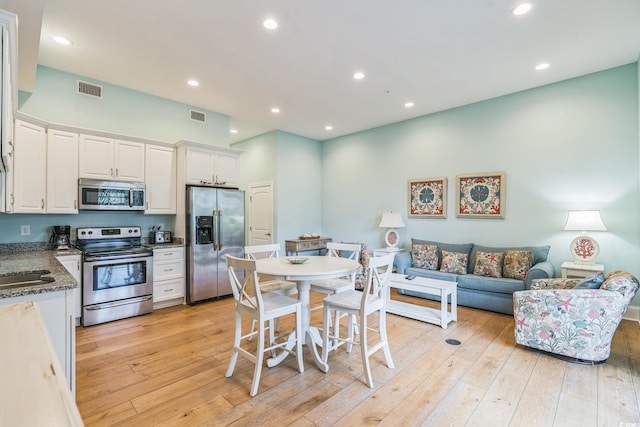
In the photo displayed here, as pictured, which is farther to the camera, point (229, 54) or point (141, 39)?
point (229, 54)

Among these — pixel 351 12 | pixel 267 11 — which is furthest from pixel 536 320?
pixel 267 11

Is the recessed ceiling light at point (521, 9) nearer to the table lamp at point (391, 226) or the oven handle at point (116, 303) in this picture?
the table lamp at point (391, 226)

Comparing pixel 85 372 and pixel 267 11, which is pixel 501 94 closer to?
pixel 267 11

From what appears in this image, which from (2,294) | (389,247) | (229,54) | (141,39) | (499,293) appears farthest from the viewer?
(389,247)

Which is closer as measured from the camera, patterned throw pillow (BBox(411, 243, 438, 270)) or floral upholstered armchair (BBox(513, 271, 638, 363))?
floral upholstered armchair (BBox(513, 271, 638, 363))

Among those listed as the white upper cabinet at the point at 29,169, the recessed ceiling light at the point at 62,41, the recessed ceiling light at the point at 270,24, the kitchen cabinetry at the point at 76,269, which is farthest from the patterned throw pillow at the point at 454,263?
the recessed ceiling light at the point at 62,41

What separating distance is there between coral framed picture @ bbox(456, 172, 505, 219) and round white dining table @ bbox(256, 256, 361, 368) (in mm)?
2857

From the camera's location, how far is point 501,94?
4.49 m

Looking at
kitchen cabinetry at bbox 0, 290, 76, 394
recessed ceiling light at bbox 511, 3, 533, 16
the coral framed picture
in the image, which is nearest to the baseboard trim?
the coral framed picture

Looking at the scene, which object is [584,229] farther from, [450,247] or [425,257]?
[425,257]

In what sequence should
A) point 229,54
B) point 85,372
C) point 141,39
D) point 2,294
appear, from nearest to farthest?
point 2,294
point 85,372
point 141,39
point 229,54

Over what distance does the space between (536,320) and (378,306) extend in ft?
5.11

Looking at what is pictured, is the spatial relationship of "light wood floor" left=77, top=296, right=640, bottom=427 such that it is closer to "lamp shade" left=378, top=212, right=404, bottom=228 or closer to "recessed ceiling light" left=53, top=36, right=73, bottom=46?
"lamp shade" left=378, top=212, right=404, bottom=228

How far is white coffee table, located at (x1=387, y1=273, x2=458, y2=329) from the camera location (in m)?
3.55
